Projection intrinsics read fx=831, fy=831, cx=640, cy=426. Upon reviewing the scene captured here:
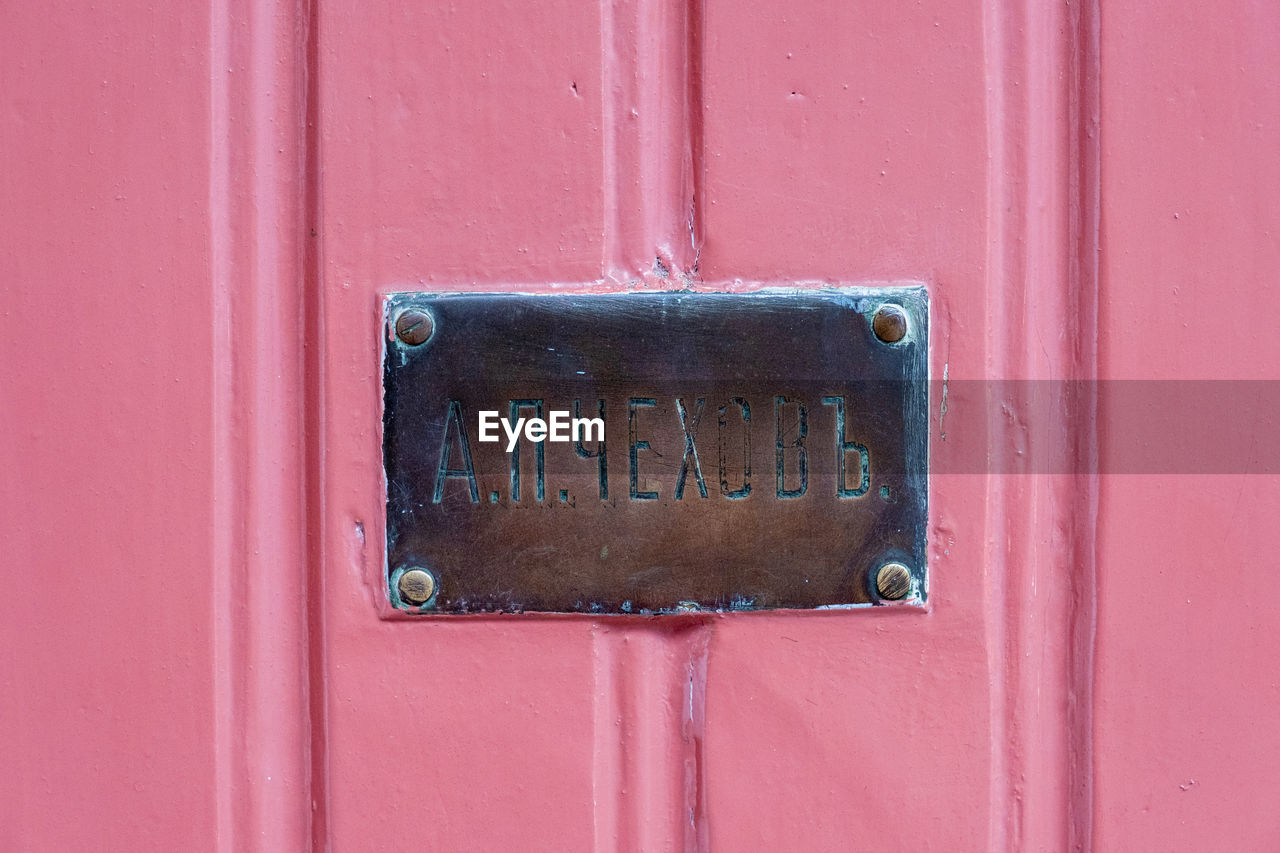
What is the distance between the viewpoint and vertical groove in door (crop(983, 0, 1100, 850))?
477 mm

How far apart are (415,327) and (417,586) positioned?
0.14 metres

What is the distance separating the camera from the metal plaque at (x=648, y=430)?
17.8 inches

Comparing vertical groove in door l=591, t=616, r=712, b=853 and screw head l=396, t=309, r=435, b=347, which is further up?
screw head l=396, t=309, r=435, b=347

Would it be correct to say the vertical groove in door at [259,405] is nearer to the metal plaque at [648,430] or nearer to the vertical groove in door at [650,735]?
the metal plaque at [648,430]

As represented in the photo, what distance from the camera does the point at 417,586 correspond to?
46 centimetres

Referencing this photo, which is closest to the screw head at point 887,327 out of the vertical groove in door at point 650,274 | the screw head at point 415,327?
the vertical groove in door at point 650,274

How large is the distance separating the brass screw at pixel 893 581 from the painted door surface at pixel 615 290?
2cm

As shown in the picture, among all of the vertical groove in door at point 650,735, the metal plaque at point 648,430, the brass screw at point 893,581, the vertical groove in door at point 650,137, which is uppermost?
the vertical groove in door at point 650,137

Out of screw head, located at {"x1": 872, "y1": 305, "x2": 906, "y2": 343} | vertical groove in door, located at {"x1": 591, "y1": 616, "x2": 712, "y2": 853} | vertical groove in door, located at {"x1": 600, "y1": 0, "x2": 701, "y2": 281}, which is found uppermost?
vertical groove in door, located at {"x1": 600, "y1": 0, "x2": 701, "y2": 281}

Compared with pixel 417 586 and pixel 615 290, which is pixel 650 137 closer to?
pixel 615 290

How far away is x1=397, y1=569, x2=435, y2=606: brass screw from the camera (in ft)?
1.51

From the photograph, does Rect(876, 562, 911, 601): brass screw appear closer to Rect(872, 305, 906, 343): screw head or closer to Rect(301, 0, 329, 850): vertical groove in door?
Rect(872, 305, 906, 343): screw head

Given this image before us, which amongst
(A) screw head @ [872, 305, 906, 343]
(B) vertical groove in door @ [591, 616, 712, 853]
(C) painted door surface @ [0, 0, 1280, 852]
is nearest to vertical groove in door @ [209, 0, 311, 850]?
(C) painted door surface @ [0, 0, 1280, 852]

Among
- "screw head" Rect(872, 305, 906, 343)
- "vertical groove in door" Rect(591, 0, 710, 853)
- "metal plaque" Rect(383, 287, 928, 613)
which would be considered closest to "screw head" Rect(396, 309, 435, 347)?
"metal plaque" Rect(383, 287, 928, 613)
